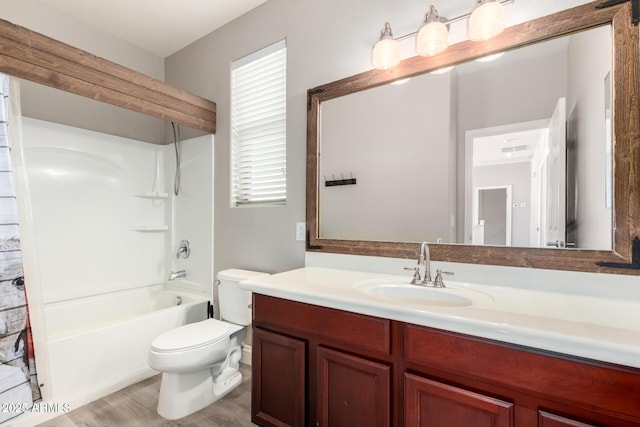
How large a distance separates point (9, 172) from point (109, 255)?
1.23 meters

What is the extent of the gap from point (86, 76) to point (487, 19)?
2.10 meters

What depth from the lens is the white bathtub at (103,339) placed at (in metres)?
1.73

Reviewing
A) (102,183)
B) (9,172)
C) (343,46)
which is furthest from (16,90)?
(343,46)

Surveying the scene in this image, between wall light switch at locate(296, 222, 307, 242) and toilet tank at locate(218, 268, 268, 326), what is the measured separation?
1.18ft

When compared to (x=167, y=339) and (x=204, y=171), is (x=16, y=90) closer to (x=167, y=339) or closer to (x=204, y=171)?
(x=204, y=171)

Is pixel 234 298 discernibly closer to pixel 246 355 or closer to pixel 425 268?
pixel 246 355

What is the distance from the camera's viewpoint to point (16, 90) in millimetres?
1552

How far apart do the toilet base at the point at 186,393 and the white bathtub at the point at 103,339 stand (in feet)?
1.37

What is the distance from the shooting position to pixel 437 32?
138 centimetres

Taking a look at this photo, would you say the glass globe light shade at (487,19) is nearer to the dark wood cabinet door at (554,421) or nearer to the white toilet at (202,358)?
the dark wood cabinet door at (554,421)

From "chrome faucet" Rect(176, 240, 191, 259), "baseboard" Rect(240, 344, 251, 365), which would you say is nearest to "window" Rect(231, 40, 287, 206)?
"chrome faucet" Rect(176, 240, 191, 259)

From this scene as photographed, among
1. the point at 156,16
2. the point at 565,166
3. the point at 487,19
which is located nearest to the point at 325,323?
the point at 565,166

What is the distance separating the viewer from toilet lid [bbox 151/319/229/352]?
1.63 m

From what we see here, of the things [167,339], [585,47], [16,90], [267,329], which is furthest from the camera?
[167,339]
